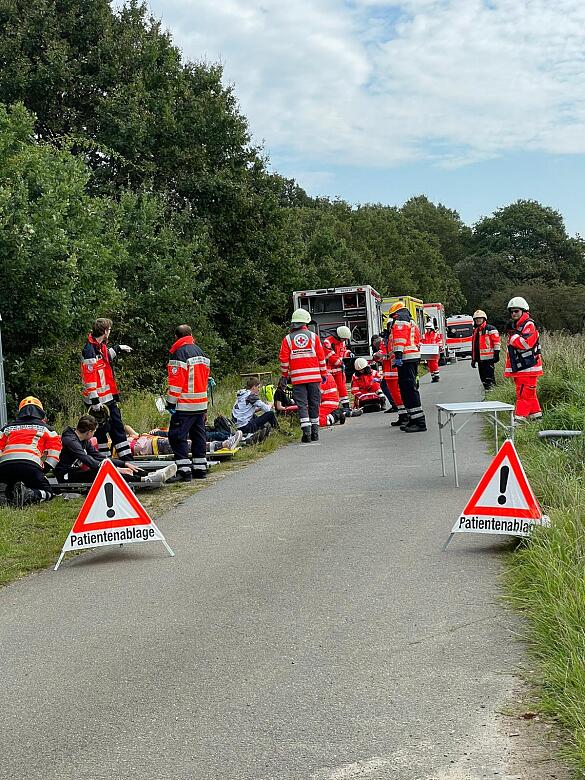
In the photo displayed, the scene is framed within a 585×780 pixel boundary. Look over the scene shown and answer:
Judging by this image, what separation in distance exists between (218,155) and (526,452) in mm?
22476

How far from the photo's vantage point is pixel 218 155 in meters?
31.8

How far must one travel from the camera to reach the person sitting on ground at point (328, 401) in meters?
18.9

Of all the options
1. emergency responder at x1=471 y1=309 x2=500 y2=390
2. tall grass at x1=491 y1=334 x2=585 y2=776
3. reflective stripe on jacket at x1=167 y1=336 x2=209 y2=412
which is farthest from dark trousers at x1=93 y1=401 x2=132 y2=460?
emergency responder at x1=471 y1=309 x2=500 y2=390

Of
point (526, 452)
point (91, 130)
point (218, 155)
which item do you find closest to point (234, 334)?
point (218, 155)

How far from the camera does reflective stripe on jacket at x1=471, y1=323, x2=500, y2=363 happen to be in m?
21.0

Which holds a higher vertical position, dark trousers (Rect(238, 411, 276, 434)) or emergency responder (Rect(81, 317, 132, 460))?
emergency responder (Rect(81, 317, 132, 460))

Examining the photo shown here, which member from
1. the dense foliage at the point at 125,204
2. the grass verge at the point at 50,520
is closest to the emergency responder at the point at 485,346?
the grass verge at the point at 50,520

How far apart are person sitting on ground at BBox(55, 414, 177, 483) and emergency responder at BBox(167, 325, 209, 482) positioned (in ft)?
2.22

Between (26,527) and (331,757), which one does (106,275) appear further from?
(331,757)

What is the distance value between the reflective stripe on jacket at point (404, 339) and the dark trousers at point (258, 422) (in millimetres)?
2357

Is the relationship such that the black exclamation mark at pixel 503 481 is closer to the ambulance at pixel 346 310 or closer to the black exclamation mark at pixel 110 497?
the black exclamation mark at pixel 110 497

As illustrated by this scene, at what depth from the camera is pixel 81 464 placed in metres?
11.9

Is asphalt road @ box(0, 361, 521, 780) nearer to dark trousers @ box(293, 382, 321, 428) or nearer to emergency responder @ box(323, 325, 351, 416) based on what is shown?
dark trousers @ box(293, 382, 321, 428)

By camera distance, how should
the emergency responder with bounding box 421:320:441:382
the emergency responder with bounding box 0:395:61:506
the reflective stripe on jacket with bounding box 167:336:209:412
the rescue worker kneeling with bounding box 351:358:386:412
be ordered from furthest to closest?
the emergency responder with bounding box 421:320:441:382, the rescue worker kneeling with bounding box 351:358:386:412, the reflective stripe on jacket with bounding box 167:336:209:412, the emergency responder with bounding box 0:395:61:506
